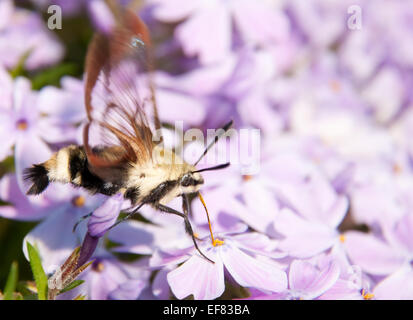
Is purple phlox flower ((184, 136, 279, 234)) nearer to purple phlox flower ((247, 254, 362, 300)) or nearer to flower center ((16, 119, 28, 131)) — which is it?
purple phlox flower ((247, 254, 362, 300))

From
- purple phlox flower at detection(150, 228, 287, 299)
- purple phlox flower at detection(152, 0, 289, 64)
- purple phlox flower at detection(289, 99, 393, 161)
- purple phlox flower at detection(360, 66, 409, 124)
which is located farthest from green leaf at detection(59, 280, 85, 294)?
purple phlox flower at detection(360, 66, 409, 124)

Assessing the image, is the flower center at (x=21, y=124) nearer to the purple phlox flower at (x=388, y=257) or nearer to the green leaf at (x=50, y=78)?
the green leaf at (x=50, y=78)

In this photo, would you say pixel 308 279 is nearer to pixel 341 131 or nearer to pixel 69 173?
pixel 69 173

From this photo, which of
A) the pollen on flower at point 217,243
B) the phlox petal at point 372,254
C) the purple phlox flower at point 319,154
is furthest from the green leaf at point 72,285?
the purple phlox flower at point 319,154

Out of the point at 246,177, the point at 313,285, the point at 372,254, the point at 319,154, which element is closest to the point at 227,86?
the point at 246,177
